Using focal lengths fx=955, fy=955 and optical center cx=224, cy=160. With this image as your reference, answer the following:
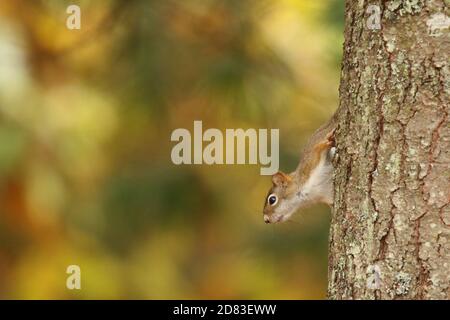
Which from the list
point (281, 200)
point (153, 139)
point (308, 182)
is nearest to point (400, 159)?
point (308, 182)

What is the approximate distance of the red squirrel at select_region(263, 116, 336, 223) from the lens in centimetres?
176

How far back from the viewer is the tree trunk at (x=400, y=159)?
137cm

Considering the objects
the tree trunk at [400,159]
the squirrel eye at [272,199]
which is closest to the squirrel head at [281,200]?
the squirrel eye at [272,199]

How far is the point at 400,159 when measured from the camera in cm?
139

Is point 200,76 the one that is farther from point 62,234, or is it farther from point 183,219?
point 62,234

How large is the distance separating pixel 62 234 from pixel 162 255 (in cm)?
41

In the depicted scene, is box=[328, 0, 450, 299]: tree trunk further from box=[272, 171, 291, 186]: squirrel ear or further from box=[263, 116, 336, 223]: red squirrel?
box=[272, 171, 291, 186]: squirrel ear

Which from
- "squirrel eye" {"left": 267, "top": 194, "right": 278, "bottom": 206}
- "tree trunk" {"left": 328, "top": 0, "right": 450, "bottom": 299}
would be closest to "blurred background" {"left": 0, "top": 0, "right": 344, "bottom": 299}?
"squirrel eye" {"left": 267, "top": 194, "right": 278, "bottom": 206}

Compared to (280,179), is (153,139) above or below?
above

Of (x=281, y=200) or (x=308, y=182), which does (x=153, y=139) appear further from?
(x=308, y=182)

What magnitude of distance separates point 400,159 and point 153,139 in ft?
5.81

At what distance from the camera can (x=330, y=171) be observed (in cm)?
178

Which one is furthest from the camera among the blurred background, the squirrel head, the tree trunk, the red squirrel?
the blurred background
